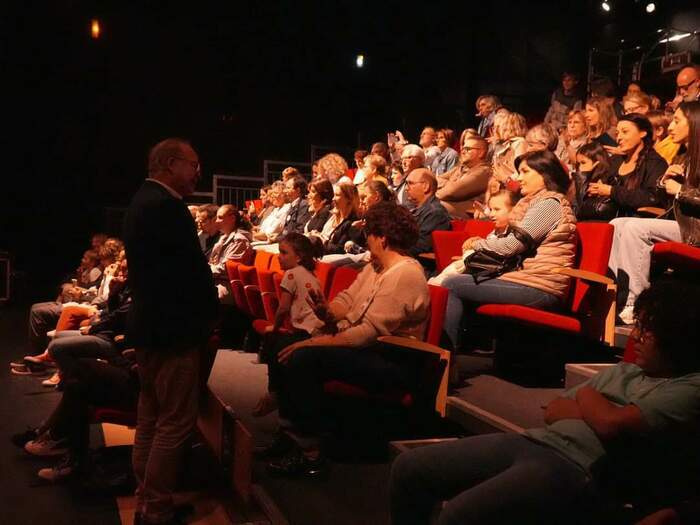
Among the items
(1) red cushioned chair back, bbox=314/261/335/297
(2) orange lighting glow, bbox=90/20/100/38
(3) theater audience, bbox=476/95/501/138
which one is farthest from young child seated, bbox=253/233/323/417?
(2) orange lighting glow, bbox=90/20/100/38

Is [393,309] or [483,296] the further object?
[483,296]

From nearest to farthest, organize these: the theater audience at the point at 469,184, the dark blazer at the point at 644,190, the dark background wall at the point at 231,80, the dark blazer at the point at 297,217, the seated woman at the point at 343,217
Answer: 1. the dark blazer at the point at 644,190
2. the seated woman at the point at 343,217
3. the theater audience at the point at 469,184
4. the dark blazer at the point at 297,217
5. the dark background wall at the point at 231,80

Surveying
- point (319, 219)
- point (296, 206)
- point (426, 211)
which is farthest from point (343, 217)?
point (296, 206)

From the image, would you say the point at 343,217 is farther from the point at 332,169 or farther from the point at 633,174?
the point at 633,174

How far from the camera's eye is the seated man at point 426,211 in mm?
4375

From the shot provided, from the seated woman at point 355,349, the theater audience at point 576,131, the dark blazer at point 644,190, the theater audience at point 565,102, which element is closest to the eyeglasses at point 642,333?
the seated woman at point 355,349

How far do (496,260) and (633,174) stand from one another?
0.97 meters

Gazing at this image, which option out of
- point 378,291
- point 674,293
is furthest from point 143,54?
point 674,293

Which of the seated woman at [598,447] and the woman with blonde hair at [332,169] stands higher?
the woman with blonde hair at [332,169]

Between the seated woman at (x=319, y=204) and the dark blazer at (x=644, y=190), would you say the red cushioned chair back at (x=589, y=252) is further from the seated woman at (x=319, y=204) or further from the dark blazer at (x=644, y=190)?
the seated woman at (x=319, y=204)

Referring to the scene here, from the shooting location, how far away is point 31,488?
285 cm

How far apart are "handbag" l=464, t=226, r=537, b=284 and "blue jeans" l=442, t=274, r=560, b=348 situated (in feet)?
0.12

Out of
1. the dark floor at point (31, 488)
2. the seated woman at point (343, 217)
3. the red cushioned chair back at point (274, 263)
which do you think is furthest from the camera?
the seated woman at point (343, 217)

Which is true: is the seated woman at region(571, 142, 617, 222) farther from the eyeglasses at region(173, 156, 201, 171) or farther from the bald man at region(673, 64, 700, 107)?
the eyeglasses at region(173, 156, 201, 171)
